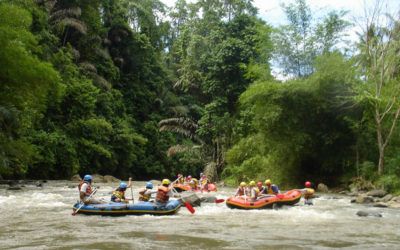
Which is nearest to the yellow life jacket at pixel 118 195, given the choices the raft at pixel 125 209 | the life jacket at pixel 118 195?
the life jacket at pixel 118 195

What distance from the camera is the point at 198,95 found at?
42.2m

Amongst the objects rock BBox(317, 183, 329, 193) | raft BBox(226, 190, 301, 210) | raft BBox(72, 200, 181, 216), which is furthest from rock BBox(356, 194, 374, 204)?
raft BBox(72, 200, 181, 216)

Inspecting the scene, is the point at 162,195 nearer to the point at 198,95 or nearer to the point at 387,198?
the point at 387,198

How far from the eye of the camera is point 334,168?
77.6 ft

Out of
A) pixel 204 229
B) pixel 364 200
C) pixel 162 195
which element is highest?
pixel 162 195

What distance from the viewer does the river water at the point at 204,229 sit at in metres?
8.84

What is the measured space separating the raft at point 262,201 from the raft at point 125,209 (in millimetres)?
2759

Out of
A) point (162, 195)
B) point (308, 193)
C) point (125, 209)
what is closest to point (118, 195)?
point (125, 209)

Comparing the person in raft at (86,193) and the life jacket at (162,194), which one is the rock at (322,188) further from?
the person in raft at (86,193)

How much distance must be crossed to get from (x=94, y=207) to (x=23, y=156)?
11.6m

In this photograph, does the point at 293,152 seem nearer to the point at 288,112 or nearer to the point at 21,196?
the point at 288,112

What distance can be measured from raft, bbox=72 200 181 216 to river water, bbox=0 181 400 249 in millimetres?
195

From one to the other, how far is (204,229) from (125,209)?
286cm

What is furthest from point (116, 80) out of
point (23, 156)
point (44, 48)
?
point (23, 156)
